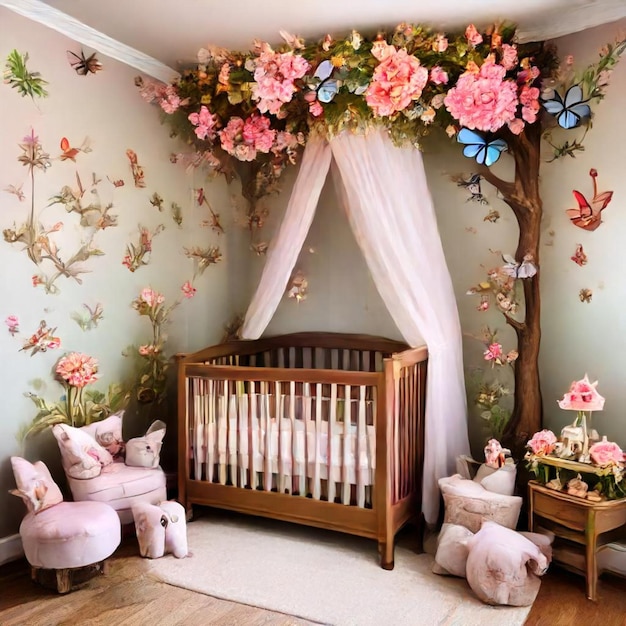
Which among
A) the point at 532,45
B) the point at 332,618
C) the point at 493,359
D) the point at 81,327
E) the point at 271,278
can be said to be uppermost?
the point at 532,45

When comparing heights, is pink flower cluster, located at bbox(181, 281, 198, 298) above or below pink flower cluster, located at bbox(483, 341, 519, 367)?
above

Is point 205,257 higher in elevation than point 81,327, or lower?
higher

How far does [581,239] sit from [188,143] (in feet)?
7.14

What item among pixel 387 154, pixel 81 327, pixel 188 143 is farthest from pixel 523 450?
pixel 188 143

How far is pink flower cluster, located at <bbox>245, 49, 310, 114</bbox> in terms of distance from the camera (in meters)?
2.96

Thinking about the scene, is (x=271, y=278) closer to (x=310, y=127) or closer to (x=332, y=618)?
(x=310, y=127)

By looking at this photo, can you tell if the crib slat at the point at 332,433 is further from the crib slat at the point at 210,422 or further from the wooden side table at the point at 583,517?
the wooden side table at the point at 583,517

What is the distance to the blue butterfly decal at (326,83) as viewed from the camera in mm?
2908

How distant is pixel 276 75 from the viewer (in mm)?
3014

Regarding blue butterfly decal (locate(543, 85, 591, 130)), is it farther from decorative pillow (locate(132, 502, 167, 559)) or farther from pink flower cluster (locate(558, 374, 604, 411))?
decorative pillow (locate(132, 502, 167, 559))

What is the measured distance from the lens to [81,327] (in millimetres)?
3131

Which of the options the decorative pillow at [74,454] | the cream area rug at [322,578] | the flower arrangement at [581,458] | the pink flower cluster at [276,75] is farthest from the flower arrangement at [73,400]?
the flower arrangement at [581,458]

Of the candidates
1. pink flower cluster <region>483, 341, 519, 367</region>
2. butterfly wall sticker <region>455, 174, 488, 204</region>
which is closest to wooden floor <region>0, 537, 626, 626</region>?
pink flower cluster <region>483, 341, 519, 367</region>

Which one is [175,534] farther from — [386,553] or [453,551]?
[453,551]
